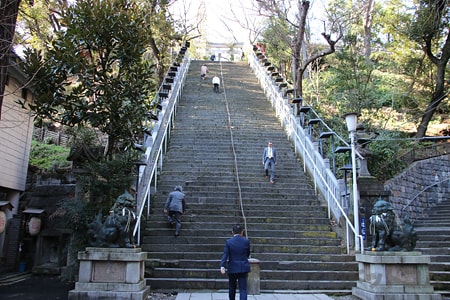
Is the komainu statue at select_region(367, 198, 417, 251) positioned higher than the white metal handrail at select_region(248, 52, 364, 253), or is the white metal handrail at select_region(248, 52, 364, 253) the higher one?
the white metal handrail at select_region(248, 52, 364, 253)

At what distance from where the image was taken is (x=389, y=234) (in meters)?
6.67

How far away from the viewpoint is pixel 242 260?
555cm

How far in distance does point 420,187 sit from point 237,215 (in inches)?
345

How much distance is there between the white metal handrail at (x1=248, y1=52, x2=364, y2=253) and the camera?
9.52 metres

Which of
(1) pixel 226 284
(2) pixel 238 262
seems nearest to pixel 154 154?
(1) pixel 226 284

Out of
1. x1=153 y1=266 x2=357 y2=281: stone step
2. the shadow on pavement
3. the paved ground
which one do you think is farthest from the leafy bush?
x1=153 y1=266 x2=357 y2=281: stone step

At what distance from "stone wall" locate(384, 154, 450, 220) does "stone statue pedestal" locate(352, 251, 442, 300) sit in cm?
650

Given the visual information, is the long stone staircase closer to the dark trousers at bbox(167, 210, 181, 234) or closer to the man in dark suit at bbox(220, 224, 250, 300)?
the dark trousers at bbox(167, 210, 181, 234)

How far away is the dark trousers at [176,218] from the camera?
8.97 meters

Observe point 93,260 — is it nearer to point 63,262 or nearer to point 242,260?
point 242,260

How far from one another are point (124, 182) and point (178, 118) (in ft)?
27.8

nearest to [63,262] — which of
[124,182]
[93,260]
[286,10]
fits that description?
[124,182]

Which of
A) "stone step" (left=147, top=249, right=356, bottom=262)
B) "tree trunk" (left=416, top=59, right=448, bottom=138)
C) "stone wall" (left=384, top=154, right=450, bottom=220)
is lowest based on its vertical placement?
"stone step" (left=147, top=249, right=356, bottom=262)

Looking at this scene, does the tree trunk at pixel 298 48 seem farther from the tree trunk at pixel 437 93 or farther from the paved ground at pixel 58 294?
the paved ground at pixel 58 294
